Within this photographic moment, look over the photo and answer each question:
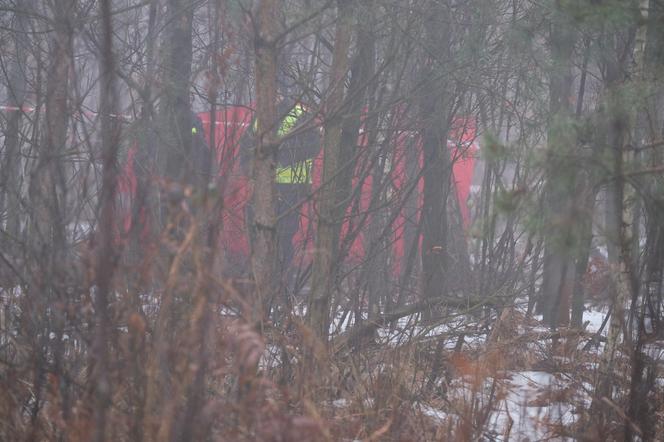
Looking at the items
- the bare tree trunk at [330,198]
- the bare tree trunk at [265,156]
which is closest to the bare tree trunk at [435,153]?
the bare tree trunk at [330,198]

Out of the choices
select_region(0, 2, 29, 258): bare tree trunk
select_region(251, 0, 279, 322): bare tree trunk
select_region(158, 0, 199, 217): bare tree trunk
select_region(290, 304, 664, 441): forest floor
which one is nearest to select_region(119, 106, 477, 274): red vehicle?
select_region(158, 0, 199, 217): bare tree trunk

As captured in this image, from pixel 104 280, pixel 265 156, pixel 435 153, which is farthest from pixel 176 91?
pixel 104 280

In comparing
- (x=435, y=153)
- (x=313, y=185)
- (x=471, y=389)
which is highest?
(x=435, y=153)

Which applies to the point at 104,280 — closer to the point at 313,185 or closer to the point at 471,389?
the point at 471,389

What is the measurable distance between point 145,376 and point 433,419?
6.12 feet

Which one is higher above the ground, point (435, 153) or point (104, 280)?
point (435, 153)

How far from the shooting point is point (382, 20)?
6090mm

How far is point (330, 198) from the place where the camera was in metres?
6.15

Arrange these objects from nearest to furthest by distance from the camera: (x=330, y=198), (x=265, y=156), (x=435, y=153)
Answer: (x=265, y=156) → (x=330, y=198) → (x=435, y=153)

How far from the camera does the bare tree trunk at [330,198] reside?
567 cm

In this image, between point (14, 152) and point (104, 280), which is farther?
point (14, 152)

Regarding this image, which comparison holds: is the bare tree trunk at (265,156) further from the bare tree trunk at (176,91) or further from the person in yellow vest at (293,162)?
the person in yellow vest at (293,162)

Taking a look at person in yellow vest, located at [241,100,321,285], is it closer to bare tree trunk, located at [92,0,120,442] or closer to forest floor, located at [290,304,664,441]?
forest floor, located at [290,304,664,441]

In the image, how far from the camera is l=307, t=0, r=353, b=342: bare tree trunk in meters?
5.67
